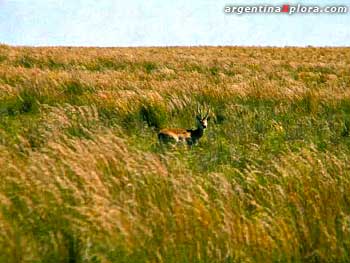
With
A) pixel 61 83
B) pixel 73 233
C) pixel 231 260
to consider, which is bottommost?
pixel 231 260

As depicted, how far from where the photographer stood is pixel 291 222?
3.21 metres

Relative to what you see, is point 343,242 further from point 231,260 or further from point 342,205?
point 231,260

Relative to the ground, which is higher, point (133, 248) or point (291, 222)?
point (291, 222)

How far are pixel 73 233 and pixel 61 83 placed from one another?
7686 millimetres

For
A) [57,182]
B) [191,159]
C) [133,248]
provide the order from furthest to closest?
[191,159] < [57,182] < [133,248]

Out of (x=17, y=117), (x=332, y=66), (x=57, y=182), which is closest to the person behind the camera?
(x=57, y=182)

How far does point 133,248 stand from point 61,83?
7.93 m

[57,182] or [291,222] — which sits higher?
[57,182]

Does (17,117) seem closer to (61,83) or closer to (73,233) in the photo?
(61,83)

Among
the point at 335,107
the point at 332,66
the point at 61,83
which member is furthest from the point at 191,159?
the point at 332,66

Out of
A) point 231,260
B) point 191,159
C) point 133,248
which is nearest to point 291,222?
point 231,260

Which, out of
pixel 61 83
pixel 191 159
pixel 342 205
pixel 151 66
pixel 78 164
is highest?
pixel 151 66

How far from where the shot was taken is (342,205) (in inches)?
138

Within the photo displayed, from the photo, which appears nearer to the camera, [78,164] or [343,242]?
[343,242]
